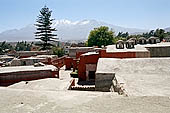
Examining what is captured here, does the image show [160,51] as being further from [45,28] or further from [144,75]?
[45,28]

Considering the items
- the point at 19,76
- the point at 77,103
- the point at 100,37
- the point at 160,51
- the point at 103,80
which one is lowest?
the point at 19,76

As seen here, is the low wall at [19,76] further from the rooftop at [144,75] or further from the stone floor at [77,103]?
the stone floor at [77,103]

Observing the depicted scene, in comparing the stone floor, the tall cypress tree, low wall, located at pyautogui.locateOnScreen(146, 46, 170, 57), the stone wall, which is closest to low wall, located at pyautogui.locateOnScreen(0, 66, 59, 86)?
the stone wall

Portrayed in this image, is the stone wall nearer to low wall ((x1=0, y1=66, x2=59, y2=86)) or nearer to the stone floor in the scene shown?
the stone floor

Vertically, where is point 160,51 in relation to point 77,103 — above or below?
above

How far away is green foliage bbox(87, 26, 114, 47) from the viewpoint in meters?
41.7

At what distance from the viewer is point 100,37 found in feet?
138

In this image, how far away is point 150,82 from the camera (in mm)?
5355

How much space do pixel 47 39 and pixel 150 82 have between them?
3764 centimetres

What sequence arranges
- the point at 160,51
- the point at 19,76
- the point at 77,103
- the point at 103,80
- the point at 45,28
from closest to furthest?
the point at 77,103
the point at 103,80
the point at 19,76
the point at 160,51
the point at 45,28

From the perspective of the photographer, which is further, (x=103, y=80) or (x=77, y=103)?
(x=103, y=80)

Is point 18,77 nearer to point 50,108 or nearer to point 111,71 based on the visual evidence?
point 111,71

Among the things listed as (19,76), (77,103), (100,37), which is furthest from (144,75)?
(100,37)

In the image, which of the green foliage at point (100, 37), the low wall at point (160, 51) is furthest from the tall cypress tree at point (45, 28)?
the low wall at point (160, 51)
